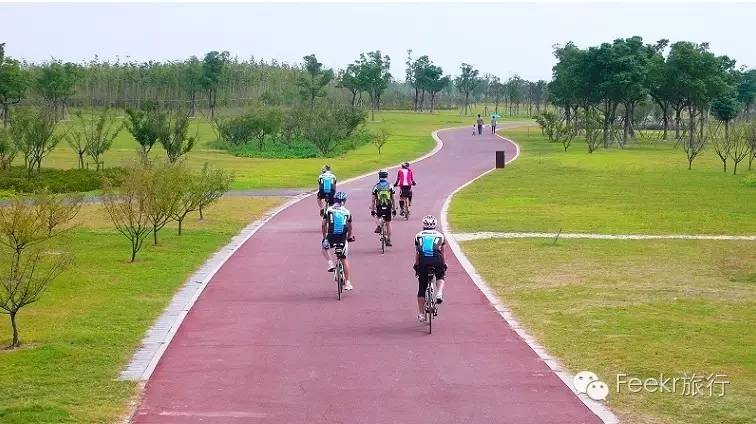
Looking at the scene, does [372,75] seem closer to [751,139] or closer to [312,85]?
[312,85]

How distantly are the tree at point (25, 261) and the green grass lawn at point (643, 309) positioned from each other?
668cm

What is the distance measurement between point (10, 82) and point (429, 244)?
60559mm

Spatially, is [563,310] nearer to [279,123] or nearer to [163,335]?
[163,335]

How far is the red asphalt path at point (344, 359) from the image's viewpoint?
9.72 meters

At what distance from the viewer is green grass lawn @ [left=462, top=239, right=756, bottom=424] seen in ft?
33.2

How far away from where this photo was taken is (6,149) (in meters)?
42.0

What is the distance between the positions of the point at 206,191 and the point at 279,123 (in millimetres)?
39303

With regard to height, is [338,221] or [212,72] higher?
[212,72]

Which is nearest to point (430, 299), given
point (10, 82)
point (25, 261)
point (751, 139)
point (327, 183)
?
point (25, 261)

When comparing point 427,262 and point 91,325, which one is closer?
point 427,262

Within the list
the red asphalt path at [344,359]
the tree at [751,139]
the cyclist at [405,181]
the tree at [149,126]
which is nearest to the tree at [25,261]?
the red asphalt path at [344,359]

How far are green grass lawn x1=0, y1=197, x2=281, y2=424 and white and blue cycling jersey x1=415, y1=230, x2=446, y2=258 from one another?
3.91 meters

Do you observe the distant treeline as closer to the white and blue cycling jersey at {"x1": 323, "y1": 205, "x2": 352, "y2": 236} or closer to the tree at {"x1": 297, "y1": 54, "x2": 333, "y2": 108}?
the tree at {"x1": 297, "y1": 54, "x2": 333, "y2": 108}

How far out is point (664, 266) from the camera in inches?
761
